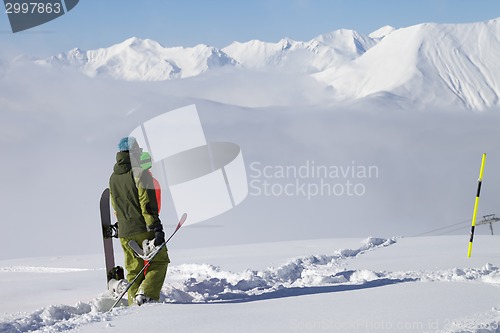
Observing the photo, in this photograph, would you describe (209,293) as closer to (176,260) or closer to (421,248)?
(176,260)

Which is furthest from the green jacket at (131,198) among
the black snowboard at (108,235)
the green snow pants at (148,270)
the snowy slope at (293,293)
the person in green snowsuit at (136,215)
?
the snowy slope at (293,293)

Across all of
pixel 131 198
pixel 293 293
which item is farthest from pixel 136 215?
pixel 293 293

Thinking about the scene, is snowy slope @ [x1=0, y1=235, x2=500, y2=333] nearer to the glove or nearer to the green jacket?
the glove

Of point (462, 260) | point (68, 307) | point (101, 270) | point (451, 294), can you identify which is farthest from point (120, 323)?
point (462, 260)

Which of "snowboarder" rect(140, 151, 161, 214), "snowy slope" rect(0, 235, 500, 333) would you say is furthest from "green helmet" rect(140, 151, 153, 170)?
"snowy slope" rect(0, 235, 500, 333)

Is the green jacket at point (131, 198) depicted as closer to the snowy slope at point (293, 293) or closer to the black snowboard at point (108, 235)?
the black snowboard at point (108, 235)

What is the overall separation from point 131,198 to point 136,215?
20cm

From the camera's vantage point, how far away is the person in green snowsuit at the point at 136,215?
6516 millimetres

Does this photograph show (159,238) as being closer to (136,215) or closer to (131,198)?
(136,215)

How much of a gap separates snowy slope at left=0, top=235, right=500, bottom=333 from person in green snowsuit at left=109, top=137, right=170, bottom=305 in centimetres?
37

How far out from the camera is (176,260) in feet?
37.4

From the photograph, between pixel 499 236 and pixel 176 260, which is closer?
pixel 176 260

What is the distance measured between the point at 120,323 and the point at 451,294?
135 inches

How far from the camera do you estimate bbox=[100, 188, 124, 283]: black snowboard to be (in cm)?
726
